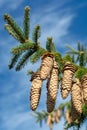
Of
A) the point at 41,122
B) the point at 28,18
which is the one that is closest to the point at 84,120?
the point at 28,18

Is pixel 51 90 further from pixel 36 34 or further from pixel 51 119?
pixel 51 119

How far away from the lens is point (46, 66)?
4.00 metres

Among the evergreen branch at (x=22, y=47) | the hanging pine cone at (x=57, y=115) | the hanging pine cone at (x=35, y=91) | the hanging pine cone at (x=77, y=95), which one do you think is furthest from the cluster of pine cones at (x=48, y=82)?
the hanging pine cone at (x=57, y=115)

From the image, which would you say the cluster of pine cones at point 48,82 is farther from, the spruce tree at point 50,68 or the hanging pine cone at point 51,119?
the hanging pine cone at point 51,119

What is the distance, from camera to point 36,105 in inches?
147

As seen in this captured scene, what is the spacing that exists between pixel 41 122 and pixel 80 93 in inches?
382

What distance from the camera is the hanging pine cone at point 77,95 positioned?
366 cm

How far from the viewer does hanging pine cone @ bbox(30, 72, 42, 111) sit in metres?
3.73

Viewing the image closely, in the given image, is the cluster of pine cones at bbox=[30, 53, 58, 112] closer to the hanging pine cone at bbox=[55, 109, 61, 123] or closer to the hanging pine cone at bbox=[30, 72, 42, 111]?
the hanging pine cone at bbox=[30, 72, 42, 111]

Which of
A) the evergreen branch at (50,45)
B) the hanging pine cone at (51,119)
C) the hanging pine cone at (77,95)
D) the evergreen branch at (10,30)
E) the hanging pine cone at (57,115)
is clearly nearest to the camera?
the hanging pine cone at (77,95)

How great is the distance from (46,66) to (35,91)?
1.00 feet

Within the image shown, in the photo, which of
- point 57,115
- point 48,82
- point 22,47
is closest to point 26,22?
point 22,47

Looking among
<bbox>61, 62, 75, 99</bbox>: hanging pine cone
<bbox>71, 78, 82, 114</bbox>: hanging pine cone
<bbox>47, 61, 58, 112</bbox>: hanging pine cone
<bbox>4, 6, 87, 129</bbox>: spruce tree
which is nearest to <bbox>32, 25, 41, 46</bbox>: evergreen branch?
<bbox>4, 6, 87, 129</bbox>: spruce tree

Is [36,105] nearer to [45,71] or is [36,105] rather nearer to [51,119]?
[45,71]
